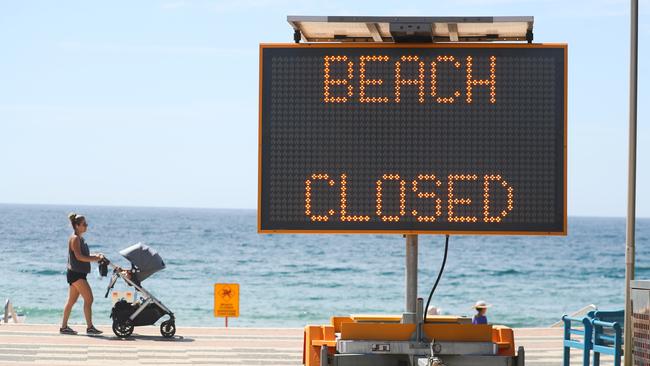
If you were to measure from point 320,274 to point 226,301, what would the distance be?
56.1 m

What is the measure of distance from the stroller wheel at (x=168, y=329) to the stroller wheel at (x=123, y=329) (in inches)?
20.5

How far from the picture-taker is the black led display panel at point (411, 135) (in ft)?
37.5

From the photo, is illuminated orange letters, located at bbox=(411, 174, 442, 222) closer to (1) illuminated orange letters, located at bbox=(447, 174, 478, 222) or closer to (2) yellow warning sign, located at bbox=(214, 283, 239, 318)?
(1) illuminated orange letters, located at bbox=(447, 174, 478, 222)

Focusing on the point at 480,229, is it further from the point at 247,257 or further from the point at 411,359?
the point at 247,257

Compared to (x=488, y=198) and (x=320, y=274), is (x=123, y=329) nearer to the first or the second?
(x=488, y=198)

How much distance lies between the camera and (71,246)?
1888 centimetres

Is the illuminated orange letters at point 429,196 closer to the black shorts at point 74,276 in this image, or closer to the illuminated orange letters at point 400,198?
the illuminated orange letters at point 400,198

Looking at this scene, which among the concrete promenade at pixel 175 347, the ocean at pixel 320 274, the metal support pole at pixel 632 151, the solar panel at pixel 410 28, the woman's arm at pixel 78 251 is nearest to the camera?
the solar panel at pixel 410 28

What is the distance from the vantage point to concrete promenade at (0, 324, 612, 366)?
667 inches

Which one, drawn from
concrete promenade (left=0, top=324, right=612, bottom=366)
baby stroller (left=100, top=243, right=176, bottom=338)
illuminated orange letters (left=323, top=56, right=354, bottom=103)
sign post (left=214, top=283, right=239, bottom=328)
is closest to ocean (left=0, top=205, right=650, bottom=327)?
sign post (left=214, top=283, right=239, bottom=328)

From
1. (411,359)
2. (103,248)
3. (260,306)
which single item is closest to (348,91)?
(411,359)

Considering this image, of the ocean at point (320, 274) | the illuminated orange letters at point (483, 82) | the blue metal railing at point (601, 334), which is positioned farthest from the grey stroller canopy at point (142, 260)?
the ocean at point (320, 274)

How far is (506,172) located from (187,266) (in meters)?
77.1

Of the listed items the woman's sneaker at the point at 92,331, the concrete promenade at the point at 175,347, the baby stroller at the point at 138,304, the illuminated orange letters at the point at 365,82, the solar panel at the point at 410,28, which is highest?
the solar panel at the point at 410,28
